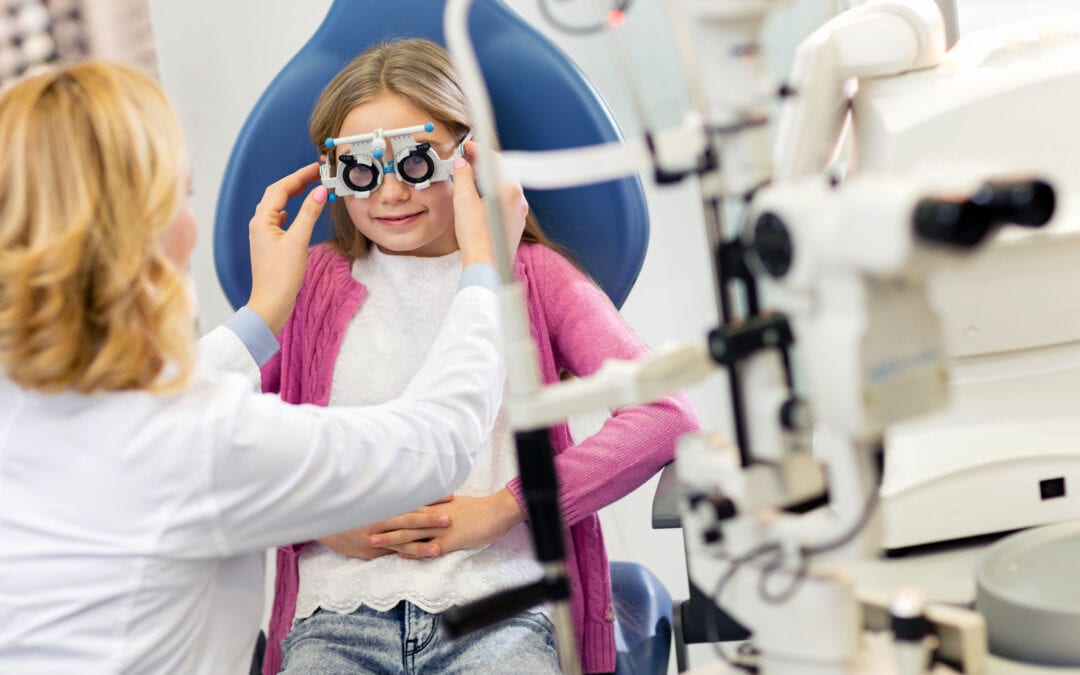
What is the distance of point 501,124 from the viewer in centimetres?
161

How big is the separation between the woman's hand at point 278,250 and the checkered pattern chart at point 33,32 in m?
0.85

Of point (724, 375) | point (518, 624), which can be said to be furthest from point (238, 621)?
point (724, 375)

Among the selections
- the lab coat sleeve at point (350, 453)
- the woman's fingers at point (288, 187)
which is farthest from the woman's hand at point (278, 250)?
the lab coat sleeve at point (350, 453)

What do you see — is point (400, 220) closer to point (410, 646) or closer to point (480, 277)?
point (480, 277)

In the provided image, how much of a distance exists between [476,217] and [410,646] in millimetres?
498

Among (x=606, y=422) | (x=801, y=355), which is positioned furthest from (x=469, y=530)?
(x=801, y=355)

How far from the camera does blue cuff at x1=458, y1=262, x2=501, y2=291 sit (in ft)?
4.01

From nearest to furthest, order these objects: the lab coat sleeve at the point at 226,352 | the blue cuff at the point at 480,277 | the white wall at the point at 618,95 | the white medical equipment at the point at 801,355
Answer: the white medical equipment at the point at 801,355 → the blue cuff at the point at 480,277 → the lab coat sleeve at the point at 226,352 → the white wall at the point at 618,95

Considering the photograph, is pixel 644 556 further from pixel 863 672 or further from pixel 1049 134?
pixel 863 672

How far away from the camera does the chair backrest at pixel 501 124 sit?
1.56 metres

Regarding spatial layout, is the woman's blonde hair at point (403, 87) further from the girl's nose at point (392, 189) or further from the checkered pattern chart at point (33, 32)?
the checkered pattern chart at point (33, 32)

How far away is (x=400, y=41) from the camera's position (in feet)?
5.29

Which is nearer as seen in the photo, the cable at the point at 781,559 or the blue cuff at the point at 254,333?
the cable at the point at 781,559

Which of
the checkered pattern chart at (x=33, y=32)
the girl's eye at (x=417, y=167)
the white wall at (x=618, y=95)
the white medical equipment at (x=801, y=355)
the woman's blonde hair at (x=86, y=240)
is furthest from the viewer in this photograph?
the white wall at (x=618, y=95)
